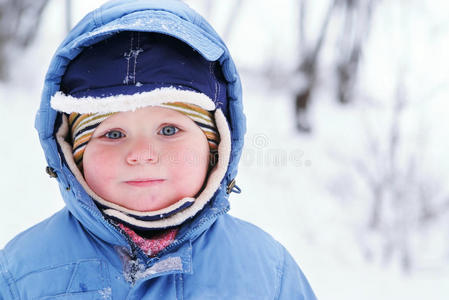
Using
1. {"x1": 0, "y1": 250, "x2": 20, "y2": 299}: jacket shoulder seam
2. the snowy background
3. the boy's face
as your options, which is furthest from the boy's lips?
the snowy background

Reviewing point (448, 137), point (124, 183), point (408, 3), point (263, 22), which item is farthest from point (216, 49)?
point (263, 22)

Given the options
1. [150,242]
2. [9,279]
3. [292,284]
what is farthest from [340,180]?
[9,279]

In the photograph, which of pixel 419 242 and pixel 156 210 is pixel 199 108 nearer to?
pixel 156 210

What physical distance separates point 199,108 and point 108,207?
407 millimetres

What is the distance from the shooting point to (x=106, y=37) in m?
1.29

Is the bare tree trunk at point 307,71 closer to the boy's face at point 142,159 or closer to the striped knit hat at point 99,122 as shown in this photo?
the striped knit hat at point 99,122

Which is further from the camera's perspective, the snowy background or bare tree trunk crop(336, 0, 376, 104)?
bare tree trunk crop(336, 0, 376, 104)

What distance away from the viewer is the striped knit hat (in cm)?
132

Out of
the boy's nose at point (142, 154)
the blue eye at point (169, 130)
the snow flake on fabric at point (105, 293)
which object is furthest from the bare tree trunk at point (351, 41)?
the snow flake on fabric at point (105, 293)

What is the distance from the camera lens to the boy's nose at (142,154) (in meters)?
1.24

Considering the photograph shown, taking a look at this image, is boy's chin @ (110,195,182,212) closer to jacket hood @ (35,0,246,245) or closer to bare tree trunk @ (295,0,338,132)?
jacket hood @ (35,0,246,245)

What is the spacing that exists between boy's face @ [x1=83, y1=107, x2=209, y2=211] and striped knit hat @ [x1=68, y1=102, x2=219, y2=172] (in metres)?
0.02

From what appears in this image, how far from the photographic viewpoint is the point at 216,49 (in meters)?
1.34

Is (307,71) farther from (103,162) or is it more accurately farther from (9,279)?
(9,279)
